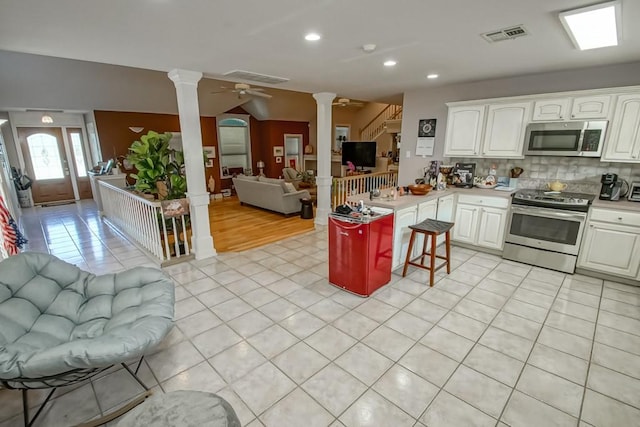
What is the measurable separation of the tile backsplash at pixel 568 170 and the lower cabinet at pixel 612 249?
2.46 feet

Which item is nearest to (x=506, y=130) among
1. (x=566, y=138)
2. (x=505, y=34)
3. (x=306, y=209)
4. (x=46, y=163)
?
(x=566, y=138)

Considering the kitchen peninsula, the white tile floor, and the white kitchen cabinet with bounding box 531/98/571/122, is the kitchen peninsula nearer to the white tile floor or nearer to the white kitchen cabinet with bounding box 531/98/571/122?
the white tile floor

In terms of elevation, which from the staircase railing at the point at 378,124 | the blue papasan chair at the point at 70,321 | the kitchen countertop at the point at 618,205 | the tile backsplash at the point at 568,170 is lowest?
the blue papasan chair at the point at 70,321

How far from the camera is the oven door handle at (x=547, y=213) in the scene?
3.52 meters

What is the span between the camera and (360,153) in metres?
9.92

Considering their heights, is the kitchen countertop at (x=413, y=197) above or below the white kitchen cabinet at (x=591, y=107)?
below

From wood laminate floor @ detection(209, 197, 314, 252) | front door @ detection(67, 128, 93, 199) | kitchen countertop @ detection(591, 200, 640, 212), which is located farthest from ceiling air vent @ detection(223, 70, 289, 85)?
front door @ detection(67, 128, 93, 199)

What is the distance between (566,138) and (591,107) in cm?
40

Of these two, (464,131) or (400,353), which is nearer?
(400,353)

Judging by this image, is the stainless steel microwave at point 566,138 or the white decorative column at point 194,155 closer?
the stainless steel microwave at point 566,138

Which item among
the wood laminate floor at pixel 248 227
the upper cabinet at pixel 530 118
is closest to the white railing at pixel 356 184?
the wood laminate floor at pixel 248 227

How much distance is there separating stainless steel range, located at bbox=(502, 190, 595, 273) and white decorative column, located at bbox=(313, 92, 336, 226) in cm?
295

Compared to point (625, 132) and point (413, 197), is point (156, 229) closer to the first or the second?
point (413, 197)

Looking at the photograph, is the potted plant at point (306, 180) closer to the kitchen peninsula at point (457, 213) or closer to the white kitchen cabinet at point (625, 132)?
the kitchen peninsula at point (457, 213)
